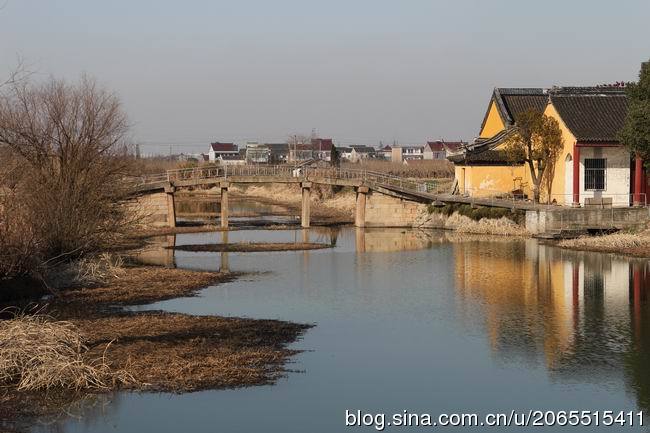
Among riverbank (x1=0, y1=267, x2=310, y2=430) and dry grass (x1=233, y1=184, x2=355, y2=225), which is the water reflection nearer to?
riverbank (x1=0, y1=267, x2=310, y2=430)

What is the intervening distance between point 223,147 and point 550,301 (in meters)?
144

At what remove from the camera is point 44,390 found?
16328 millimetres

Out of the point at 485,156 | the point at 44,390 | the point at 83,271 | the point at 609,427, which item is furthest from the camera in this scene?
the point at 485,156

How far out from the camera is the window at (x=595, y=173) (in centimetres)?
4462

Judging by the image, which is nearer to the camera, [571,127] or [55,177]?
[55,177]

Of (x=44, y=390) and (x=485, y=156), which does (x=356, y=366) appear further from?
(x=485, y=156)

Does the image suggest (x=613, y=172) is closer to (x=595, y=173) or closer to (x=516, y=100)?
(x=595, y=173)

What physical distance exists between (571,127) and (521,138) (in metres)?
2.81

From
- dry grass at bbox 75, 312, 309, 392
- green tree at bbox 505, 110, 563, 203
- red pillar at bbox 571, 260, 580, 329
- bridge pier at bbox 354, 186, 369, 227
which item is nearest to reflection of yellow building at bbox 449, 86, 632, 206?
green tree at bbox 505, 110, 563, 203

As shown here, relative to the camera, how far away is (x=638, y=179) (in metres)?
44.1

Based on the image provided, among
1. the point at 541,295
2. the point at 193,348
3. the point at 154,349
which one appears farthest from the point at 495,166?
the point at 154,349

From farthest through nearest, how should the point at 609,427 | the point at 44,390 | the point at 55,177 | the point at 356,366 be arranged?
the point at 55,177 < the point at 356,366 < the point at 44,390 < the point at 609,427

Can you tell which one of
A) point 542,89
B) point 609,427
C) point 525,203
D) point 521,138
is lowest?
point 609,427

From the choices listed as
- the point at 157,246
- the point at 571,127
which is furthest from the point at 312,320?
the point at 571,127
